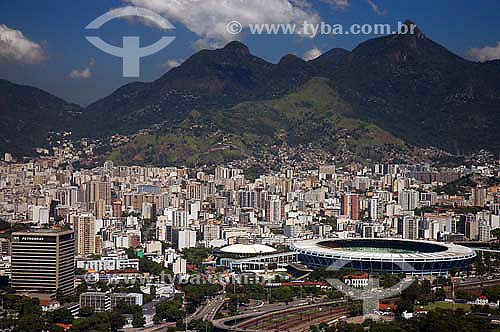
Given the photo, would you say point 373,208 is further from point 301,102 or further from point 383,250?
point 301,102

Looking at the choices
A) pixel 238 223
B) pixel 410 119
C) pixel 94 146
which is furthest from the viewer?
pixel 410 119

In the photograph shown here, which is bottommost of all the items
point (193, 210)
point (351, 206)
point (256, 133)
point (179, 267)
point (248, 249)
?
point (179, 267)

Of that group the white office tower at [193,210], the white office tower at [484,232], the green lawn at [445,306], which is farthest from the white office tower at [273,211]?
the green lawn at [445,306]

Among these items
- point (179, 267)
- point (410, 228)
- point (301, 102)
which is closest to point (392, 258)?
point (179, 267)

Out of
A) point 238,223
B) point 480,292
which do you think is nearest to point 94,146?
point 238,223

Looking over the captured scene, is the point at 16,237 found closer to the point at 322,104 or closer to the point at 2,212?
the point at 2,212

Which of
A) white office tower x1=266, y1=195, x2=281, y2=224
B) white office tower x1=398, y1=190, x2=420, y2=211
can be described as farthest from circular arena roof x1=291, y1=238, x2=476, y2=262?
white office tower x1=398, y1=190, x2=420, y2=211
